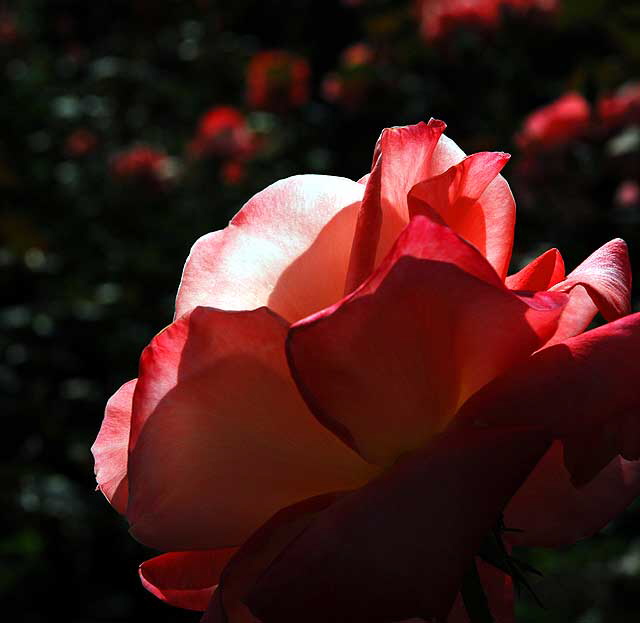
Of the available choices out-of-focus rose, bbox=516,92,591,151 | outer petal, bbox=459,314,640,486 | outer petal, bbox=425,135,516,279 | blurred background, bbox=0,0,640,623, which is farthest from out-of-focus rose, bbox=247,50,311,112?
outer petal, bbox=459,314,640,486

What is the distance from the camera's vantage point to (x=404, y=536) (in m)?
0.36

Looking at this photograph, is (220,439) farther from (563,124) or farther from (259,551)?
(563,124)

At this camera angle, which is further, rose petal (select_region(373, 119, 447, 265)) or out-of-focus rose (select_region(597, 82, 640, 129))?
out-of-focus rose (select_region(597, 82, 640, 129))

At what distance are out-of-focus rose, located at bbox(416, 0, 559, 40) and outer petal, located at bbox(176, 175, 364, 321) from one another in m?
1.80

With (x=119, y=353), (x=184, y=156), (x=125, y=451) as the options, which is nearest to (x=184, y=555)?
(x=125, y=451)

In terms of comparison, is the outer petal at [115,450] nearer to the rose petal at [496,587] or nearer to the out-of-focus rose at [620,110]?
the rose petal at [496,587]

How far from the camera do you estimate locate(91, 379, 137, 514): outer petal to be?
448 mm

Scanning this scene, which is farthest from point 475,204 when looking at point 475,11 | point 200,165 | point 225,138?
point 200,165

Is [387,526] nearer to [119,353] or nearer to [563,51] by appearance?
[119,353]

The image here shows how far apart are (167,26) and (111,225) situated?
5.45ft

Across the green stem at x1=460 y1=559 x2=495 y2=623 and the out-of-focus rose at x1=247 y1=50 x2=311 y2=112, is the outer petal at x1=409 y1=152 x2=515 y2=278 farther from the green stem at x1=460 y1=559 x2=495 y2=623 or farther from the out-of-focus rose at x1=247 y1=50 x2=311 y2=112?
the out-of-focus rose at x1=247 y1=50 x2=311 y2=112

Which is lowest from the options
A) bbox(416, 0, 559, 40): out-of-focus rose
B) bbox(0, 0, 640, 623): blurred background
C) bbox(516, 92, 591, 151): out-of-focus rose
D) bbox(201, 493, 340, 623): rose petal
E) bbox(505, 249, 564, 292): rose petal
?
bbox(0, 0, 640, 623): blurred background

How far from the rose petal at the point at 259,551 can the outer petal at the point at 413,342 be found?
32mm

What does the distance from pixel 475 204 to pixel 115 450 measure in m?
0.19
